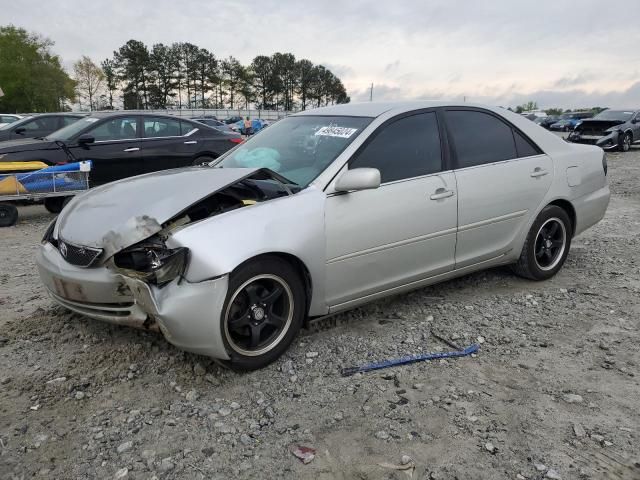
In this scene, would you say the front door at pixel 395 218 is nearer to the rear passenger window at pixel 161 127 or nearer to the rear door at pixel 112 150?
the rear door at pixel 112 150

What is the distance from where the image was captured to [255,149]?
4.04m

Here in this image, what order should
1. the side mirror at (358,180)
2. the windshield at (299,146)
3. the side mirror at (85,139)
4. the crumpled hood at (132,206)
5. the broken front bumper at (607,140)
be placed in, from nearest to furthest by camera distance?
the crumpled hood at (132,206) < the side mirror at (358,180) < the windshield at (299,146) < the side mirror at (85,139) < the broken front bumper at (607,140)


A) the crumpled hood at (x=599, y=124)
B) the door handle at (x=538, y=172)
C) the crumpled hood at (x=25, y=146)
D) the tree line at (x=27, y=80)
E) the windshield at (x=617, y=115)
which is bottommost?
the door handle at (x=538, y=172)

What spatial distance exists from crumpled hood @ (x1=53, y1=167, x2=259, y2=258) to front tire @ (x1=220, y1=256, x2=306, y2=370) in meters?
0.57

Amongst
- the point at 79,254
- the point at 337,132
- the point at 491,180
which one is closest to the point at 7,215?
the point at 79,254

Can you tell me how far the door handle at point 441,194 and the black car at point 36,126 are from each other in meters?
11.1

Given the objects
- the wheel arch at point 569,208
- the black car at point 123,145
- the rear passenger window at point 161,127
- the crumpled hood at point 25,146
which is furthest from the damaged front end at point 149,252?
the rear passenger window at point 161,127

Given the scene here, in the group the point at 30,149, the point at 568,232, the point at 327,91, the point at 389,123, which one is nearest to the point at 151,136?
the point at 30,149

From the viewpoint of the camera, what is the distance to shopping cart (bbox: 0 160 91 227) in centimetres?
679

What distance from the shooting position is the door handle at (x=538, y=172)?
4289mm

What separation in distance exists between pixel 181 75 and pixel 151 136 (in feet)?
265

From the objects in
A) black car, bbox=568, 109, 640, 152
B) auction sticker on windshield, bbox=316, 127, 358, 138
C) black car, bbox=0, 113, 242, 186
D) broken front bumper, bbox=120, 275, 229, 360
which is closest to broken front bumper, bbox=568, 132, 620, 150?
black car, bbox=568, 109, 640, 152

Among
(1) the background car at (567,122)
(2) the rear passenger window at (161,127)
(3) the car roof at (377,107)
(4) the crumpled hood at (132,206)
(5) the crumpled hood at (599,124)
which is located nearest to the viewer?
(4) the crumpled hood at (132,206)

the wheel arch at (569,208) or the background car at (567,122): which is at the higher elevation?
the background car at (567,122)
